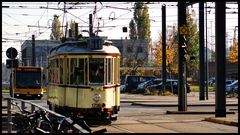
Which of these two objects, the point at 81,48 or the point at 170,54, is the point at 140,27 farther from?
the point at 81,48

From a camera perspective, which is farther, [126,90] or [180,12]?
[126,90]

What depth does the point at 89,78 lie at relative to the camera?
19.9m

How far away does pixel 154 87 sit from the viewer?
182 ft

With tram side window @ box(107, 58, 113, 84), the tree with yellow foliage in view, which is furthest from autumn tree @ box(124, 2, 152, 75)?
tram side window @ box(107, 58, 113, 84)

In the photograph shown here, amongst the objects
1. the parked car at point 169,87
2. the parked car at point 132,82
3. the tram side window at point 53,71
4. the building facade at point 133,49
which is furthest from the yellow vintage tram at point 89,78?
the building facade at point 133,49

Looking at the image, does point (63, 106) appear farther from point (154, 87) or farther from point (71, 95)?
point (154, 87)

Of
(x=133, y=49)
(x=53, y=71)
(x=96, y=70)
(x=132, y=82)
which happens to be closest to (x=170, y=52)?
(x=133, y=49)

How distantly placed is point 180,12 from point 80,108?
29.4 feet

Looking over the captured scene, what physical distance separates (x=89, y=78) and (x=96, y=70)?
37 cm

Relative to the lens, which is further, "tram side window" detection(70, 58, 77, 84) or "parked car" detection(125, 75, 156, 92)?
"parked car" detection(125, 75, 156, 92)

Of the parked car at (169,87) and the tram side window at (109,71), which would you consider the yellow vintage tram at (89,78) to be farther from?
the parked car at (169,87)

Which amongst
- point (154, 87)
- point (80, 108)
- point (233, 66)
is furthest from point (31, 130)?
point (233, 66)

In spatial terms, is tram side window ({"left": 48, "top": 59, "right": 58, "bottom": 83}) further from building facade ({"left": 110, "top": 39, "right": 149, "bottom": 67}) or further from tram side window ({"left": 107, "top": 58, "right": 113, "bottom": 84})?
building facade ({"left": 110, "top": 39, "right": 149, "bottom": 67})

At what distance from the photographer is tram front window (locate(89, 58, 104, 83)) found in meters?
19.9
